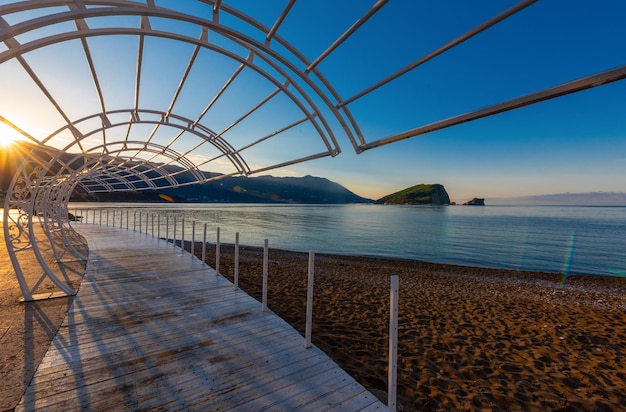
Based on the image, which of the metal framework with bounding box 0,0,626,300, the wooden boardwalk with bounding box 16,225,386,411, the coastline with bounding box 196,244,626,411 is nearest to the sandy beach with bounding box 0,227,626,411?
the coastline with bounding box 196,244,626,411

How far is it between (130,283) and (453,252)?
28629 mm

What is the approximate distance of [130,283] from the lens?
715 cm

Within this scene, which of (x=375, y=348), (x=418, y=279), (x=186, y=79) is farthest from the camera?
(x=418, y=279)

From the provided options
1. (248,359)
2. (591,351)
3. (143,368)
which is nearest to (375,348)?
(248,359)

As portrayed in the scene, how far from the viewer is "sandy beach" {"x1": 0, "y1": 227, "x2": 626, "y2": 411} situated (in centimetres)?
407

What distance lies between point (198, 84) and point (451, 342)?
7.22 m

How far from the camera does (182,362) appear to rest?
3668mm

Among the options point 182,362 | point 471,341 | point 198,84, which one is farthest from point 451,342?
point 198,84

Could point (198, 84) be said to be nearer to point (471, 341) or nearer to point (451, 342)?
point (451, 342)

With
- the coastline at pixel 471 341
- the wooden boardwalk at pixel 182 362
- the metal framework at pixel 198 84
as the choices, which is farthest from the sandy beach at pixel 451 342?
the metal framework at pixel 198 84

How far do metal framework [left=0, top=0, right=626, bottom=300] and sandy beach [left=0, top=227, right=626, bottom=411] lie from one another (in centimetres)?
265

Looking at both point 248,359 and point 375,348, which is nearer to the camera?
point 248,359

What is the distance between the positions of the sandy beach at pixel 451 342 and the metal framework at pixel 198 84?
8.69 ft

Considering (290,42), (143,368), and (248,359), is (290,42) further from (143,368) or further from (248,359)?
(143,368)
